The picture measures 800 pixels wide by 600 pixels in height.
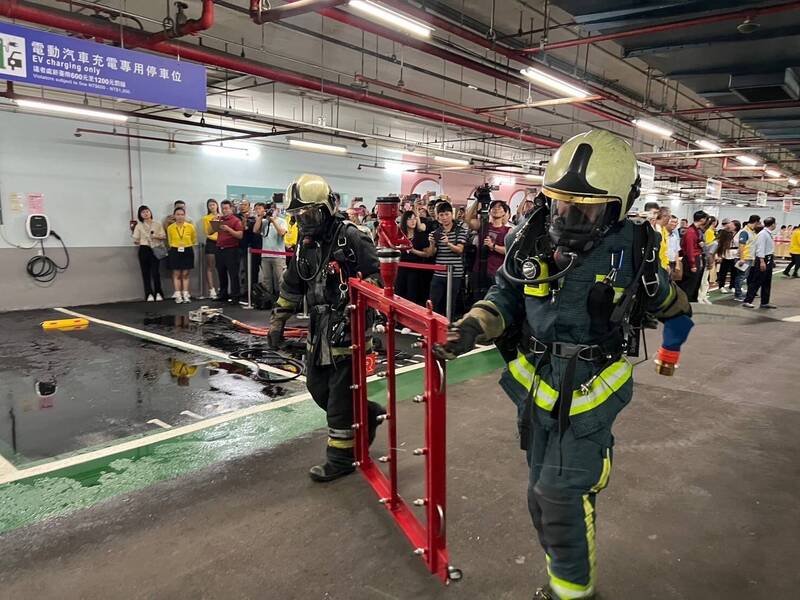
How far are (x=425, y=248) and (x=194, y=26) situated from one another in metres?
3.99

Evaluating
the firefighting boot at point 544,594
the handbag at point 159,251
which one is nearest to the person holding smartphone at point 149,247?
the handbag at point 159,251

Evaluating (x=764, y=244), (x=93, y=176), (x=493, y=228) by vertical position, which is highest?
(x=93, y=176)

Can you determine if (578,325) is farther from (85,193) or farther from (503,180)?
(503,180)

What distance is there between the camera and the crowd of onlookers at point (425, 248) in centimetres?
706

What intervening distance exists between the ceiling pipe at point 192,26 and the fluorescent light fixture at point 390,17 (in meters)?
1.60

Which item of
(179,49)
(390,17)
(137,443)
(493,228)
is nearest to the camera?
(137,443)

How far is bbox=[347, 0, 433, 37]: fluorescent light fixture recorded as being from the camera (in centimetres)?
478

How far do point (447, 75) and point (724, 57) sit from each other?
5345mm

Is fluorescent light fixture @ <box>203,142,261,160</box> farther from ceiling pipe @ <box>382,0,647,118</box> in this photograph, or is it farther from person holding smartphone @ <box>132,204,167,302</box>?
ceiling pipe @ <box>382,0,647,118</box>

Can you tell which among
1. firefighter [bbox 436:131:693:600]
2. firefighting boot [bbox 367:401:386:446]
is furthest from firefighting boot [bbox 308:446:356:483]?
firefighter [bbox 436:131:693:600]

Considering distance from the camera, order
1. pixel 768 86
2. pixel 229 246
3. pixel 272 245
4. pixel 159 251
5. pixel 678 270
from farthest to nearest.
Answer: pixel 159 251
pixel 229 246
pixel 272 245
pixel 678 270
pixel 768 86

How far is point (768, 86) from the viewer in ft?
23.3

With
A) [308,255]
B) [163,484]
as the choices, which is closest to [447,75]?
[308,255]

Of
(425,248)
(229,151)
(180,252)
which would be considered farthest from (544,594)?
(229,151)
